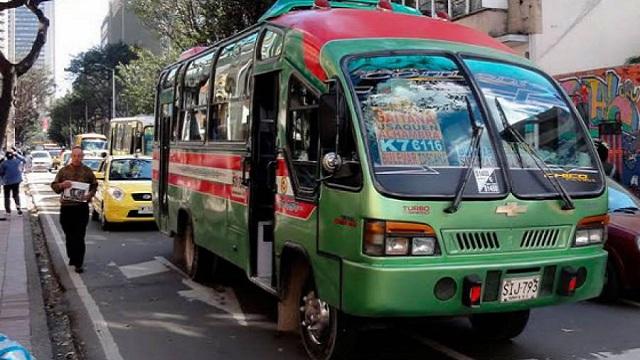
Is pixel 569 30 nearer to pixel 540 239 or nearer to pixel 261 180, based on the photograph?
pixel 261 180

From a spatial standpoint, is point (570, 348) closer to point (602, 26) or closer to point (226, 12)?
point (226, 12)

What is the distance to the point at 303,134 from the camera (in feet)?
18.3

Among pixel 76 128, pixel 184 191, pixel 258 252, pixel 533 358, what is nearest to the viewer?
pixel 533 358

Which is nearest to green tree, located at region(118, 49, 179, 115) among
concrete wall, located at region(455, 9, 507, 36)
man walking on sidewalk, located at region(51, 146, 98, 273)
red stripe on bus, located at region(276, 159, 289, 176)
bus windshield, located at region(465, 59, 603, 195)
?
concrete wall, located at region(455, 9, 507, 36)

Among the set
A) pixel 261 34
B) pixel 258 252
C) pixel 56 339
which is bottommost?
pixel 56 339

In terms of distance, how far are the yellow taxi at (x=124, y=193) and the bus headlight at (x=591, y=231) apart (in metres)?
11.0

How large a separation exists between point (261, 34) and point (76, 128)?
84234 mm

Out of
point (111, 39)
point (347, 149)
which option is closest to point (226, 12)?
point (347, 149)

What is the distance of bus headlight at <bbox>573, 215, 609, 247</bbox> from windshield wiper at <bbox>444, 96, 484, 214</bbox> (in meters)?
1.00

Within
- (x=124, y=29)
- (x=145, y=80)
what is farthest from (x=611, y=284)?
(x=124, y=29)

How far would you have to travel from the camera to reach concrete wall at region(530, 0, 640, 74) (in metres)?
18.9

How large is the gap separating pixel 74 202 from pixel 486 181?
673 cm

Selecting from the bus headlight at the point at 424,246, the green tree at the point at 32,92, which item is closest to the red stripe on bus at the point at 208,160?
the bus headlight at the point at 424,246

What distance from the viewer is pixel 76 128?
281ft
